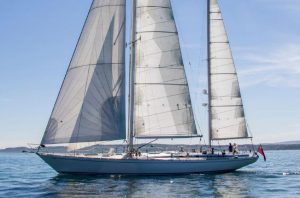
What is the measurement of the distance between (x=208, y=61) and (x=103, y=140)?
1371 cm

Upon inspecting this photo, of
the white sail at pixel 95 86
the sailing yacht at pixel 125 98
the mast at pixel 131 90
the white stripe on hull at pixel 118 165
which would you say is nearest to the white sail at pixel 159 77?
the sailing yacht at pixel 125 98

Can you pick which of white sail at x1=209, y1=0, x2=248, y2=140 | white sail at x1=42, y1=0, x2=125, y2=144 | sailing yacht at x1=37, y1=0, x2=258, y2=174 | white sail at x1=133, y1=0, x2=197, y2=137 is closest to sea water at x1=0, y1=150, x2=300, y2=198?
sailing yacht at x1=37, y1=0, x2=258, y2=174

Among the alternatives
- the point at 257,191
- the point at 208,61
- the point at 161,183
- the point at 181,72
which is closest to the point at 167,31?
the point at 181,72

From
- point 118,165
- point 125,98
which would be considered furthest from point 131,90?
point 118,165

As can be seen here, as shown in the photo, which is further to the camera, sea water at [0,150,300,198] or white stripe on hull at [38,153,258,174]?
white stripe on hull at [38,153,258,174]

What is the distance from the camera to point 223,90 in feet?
134

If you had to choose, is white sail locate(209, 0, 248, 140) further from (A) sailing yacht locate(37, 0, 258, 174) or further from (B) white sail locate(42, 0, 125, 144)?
(B) white sail locate(42, 0, 125, 144)

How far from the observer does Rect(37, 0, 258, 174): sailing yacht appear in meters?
32.6

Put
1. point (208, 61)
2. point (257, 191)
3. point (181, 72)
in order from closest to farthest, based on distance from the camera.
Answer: point (257, 191) < point (181, 72) < point (208, 61)

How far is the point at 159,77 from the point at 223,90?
25.0ft

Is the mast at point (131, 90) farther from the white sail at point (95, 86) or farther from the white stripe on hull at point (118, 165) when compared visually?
the white stripe on hull at point (118, 165)

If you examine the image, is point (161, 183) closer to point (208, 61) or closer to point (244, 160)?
point (244, 160)

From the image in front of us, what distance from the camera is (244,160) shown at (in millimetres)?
38719

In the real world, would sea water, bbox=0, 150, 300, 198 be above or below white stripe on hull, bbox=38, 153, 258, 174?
below
